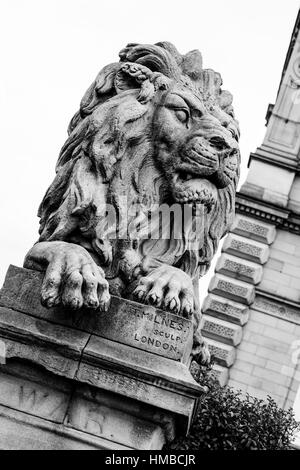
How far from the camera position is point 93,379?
17.3 feet

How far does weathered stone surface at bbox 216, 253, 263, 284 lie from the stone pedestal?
20.3 meters

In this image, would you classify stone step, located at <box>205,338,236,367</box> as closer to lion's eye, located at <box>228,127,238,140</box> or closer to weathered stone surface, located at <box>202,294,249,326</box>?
weathered stone surface, located at <box>202,294,249,326</box>

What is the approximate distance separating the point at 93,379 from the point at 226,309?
66.4 feet

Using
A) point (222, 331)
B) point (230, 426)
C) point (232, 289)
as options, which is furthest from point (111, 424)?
point (232, 289)

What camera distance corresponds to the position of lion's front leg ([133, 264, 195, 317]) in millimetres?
5594

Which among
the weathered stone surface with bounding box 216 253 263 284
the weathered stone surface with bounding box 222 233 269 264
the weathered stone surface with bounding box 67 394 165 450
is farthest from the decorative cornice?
the weathered stone surface with bounding box 67 394 165 450

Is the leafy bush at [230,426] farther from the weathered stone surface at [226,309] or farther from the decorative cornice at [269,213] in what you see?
the decorative cornice at [269,213]

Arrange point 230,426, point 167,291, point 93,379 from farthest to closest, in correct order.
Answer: point 230,426, point 167,291, point 93,379

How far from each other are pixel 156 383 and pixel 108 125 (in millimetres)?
1702

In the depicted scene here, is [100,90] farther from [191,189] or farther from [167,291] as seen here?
[167,291]

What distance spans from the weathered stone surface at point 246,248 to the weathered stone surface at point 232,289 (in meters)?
0.74

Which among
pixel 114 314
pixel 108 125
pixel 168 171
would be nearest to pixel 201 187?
pixel 168 171
